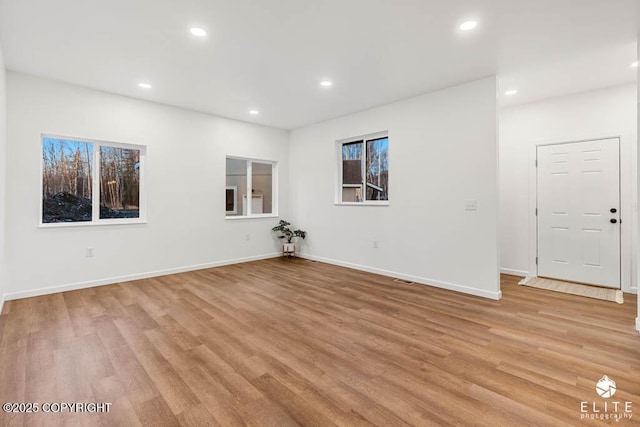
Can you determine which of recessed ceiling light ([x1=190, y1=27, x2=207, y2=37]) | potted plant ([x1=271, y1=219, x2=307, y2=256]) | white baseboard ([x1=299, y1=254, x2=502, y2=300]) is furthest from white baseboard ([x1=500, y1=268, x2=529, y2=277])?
recessed ceiling light ([x1=190, y1=27, x2=207, y2=37])

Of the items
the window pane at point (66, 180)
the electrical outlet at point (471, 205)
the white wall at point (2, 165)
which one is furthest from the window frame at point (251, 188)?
the electrical outlet at point (471, 205)

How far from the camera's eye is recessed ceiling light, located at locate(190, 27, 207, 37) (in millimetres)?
2729

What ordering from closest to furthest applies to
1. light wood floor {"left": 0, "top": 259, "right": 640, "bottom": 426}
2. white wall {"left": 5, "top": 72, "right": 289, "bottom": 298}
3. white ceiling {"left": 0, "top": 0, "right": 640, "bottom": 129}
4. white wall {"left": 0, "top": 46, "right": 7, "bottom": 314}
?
1. light wood floor {"left": 0, "top": 259, "right": 640, "bottom": 426}
2. white ceiling {"left": 0, "top": 0, "right": 640, "bottom": 129}
3. white wall {"left": 0, "top": 46, "right": 7, "bottom": 314}
4. white wall {"left": 5, "top": 72, "right": 289, "bottom": 298}

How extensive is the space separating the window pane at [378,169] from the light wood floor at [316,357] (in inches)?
75.1

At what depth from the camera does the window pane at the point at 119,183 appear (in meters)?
4.43

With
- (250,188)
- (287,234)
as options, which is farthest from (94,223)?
(287,234)

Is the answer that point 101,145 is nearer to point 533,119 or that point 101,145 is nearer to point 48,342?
point 48,342

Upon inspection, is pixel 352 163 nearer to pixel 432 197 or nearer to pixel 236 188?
pixel 432 197

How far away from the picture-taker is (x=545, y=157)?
453 centimetres

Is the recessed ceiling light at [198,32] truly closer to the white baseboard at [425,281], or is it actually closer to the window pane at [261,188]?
the window pane at [261,188]

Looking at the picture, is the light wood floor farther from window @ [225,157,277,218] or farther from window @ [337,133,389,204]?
window @ [225,157,277,218]

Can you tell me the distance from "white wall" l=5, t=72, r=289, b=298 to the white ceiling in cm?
39

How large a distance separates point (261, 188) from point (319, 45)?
12.8 feet

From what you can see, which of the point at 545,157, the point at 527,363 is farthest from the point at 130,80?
the point at 545,157
